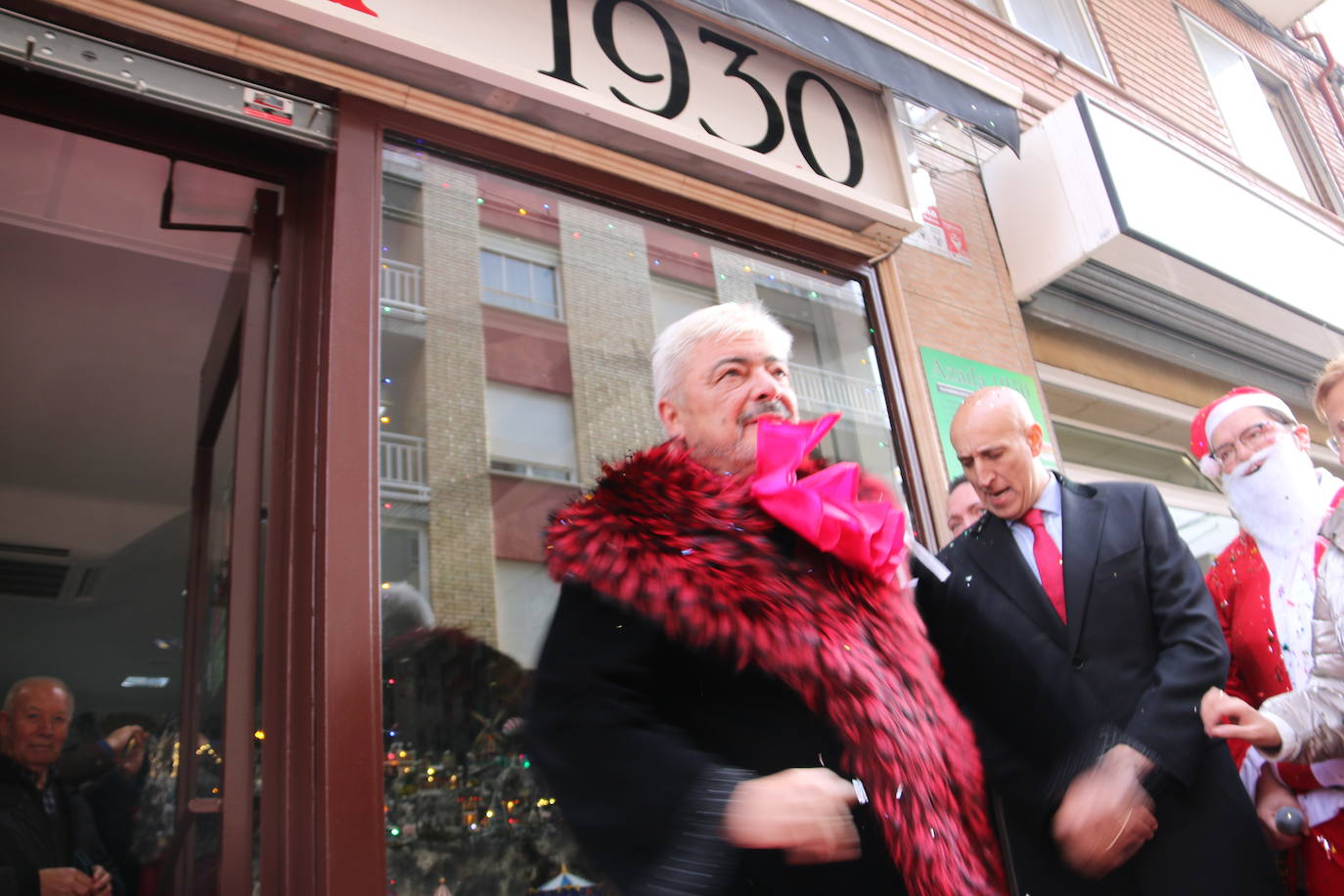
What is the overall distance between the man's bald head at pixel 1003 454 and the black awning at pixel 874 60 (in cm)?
191

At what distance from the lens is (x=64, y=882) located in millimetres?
3154

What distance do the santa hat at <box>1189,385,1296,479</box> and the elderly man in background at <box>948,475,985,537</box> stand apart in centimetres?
69

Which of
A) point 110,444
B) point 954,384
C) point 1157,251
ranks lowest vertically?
point 954,384

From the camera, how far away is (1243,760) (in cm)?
245

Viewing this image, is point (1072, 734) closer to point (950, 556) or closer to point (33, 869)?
point (950, 556)

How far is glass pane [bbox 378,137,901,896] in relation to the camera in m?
2.47

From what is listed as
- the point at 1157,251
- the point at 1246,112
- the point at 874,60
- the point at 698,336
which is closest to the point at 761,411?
the point at 698,336

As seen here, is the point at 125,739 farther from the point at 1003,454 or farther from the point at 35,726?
the point at 1003,454

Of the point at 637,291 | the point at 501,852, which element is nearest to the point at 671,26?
the point at 637,291

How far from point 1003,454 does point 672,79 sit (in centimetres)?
206

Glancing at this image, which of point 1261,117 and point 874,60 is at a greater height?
point 1261,117

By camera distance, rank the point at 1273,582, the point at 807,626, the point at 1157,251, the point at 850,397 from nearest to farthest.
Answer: the point at 807,626, the point at 1273,582, the point at 850,397, the point at 1157,251

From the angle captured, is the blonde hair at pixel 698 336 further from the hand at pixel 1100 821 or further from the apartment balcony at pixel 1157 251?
the apartment balcony at pixel 1157 251

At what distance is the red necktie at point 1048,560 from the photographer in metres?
2.19
